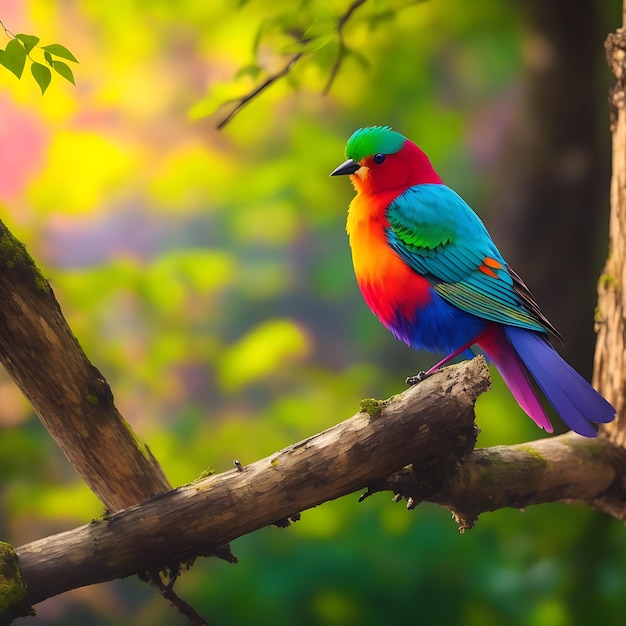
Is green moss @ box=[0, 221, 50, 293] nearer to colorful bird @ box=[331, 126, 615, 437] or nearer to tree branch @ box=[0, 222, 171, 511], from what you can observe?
tree branch @ box=[0, 222, 171, 511]

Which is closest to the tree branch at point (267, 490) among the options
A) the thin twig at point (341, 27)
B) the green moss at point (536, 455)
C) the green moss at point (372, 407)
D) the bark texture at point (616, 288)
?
the green moss at point (372, 407)

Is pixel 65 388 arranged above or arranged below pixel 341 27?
below

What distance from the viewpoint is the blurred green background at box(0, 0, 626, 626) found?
3127 mm

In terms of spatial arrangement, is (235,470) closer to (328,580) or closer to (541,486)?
(541,486)

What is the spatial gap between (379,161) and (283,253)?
1986 millimetres

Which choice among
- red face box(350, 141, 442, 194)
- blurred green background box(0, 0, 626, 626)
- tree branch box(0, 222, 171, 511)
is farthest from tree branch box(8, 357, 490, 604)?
blurred green background box(0, 0, 626, 626)

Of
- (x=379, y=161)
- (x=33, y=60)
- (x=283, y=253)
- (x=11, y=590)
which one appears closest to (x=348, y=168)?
(x=379, y=161)

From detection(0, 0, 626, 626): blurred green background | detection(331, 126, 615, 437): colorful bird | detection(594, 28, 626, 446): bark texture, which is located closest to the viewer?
detection(331, 126, 615, 437): colorful bird

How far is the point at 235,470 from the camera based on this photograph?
1.63m

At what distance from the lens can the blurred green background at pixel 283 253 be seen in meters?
3.13

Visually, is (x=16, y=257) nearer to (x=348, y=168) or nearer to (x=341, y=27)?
(x=348, y=168)

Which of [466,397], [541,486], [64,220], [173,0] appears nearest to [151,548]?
[466,397]

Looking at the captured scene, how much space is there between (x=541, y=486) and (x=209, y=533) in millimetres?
863

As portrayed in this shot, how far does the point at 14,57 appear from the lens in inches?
60.2
